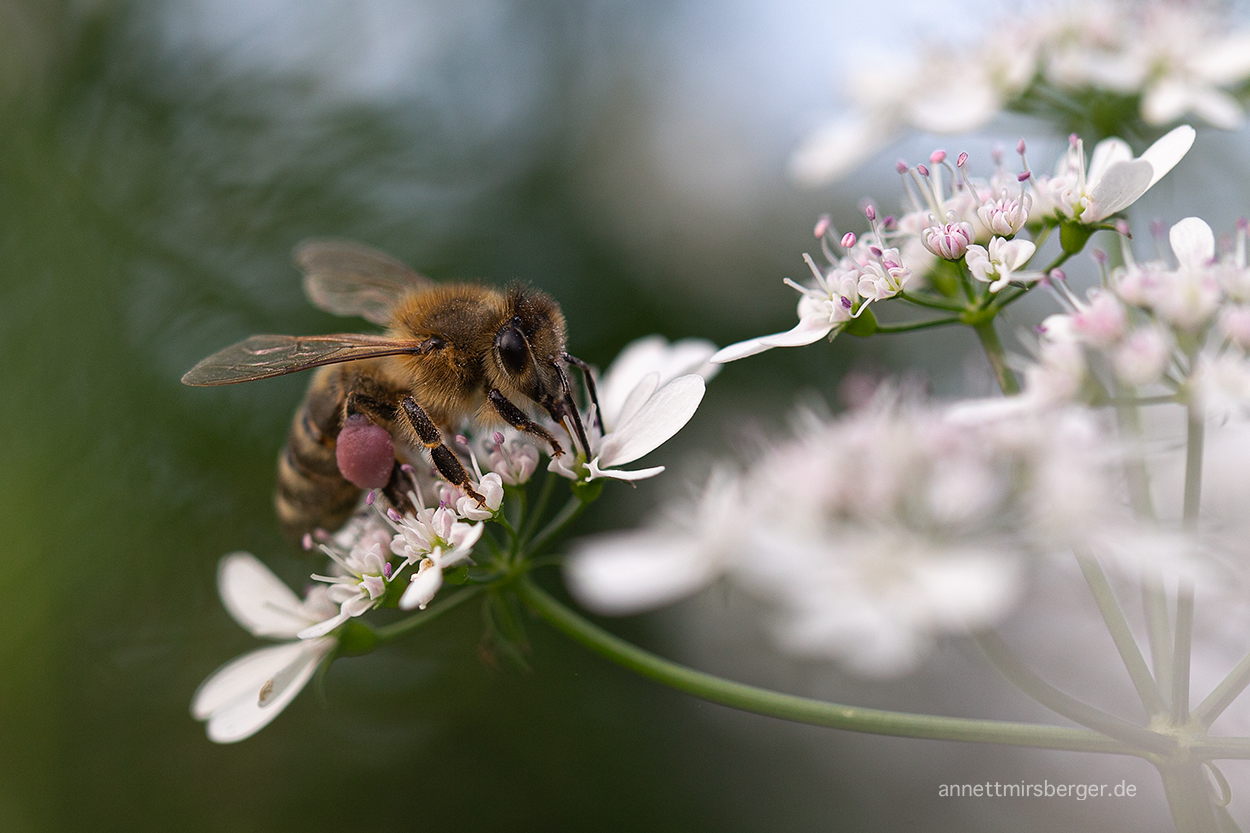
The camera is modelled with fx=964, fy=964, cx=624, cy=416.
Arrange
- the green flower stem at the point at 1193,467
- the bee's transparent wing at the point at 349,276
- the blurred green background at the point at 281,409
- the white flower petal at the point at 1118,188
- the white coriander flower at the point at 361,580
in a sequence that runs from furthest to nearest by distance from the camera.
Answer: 1. the blurred green background at the point at 281,409
2. the bee's transparent wing at the point at 349,276
3. the white coriander flower at the point at 361,580
4. the white flower petal at the point at 1118,188
5. the green flower stem at the point at 1193,467

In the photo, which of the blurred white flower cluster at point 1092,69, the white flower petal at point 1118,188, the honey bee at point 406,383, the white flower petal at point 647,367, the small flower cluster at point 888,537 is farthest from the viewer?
the blurred white flower cluster at point 1092,69

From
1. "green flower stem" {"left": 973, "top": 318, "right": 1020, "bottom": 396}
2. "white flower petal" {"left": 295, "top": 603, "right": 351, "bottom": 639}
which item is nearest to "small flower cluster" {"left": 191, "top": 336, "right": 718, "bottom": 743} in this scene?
"white flower petal" {"left": 295, "top": 603, "right": 351, "bottom": 639}

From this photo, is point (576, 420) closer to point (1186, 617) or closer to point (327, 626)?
point (327, 626)

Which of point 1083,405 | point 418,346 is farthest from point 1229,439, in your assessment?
point 418,346

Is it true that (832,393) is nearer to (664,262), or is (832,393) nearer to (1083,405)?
(664,262)

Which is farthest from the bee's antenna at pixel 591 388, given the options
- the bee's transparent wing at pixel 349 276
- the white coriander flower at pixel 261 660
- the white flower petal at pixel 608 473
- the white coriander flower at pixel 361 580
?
the bee's transparent wing at pixel 349 276

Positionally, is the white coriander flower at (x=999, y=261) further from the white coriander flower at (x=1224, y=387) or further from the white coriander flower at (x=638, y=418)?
the white coriander flower at (x=638, y=418)

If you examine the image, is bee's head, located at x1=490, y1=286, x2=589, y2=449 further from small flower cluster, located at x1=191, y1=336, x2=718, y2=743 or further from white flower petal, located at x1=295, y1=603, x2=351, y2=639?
white flower petal, located at x1=295, y1=603, x2=351, y2=639
